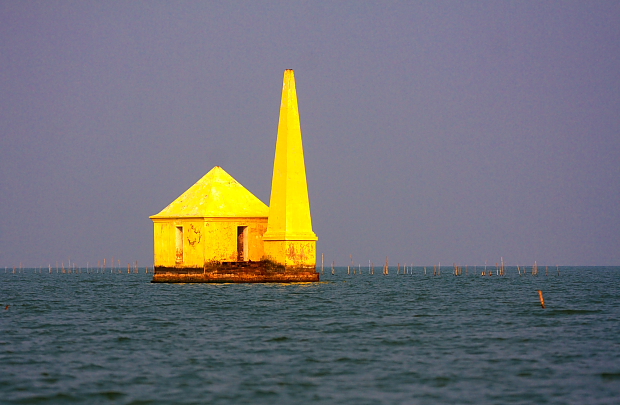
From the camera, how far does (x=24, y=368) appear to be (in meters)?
24.0

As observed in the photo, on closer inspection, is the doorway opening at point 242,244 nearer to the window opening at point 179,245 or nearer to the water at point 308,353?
the window opening at point 179,245

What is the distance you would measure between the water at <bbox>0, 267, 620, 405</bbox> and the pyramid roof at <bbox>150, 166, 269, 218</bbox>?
13710 millimetres

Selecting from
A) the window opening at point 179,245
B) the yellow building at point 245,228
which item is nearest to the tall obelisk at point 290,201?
the yellow building at point 245,228

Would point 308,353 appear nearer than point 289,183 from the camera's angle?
Yes

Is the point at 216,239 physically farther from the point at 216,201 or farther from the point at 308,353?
the point at 308,353

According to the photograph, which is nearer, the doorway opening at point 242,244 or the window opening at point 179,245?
the doorway opening at point 242,244

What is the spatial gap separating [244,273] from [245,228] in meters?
4.09

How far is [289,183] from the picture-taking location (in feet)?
181

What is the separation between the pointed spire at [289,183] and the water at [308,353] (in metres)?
10.2

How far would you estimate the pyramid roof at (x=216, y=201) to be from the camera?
58812 millimetres

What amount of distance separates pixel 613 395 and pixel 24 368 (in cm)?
1451

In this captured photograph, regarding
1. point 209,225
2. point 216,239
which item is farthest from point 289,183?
point 216,239

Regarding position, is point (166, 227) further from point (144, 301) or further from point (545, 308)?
point (545, 308)

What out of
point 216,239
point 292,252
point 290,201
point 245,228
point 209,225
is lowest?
point 292,252
